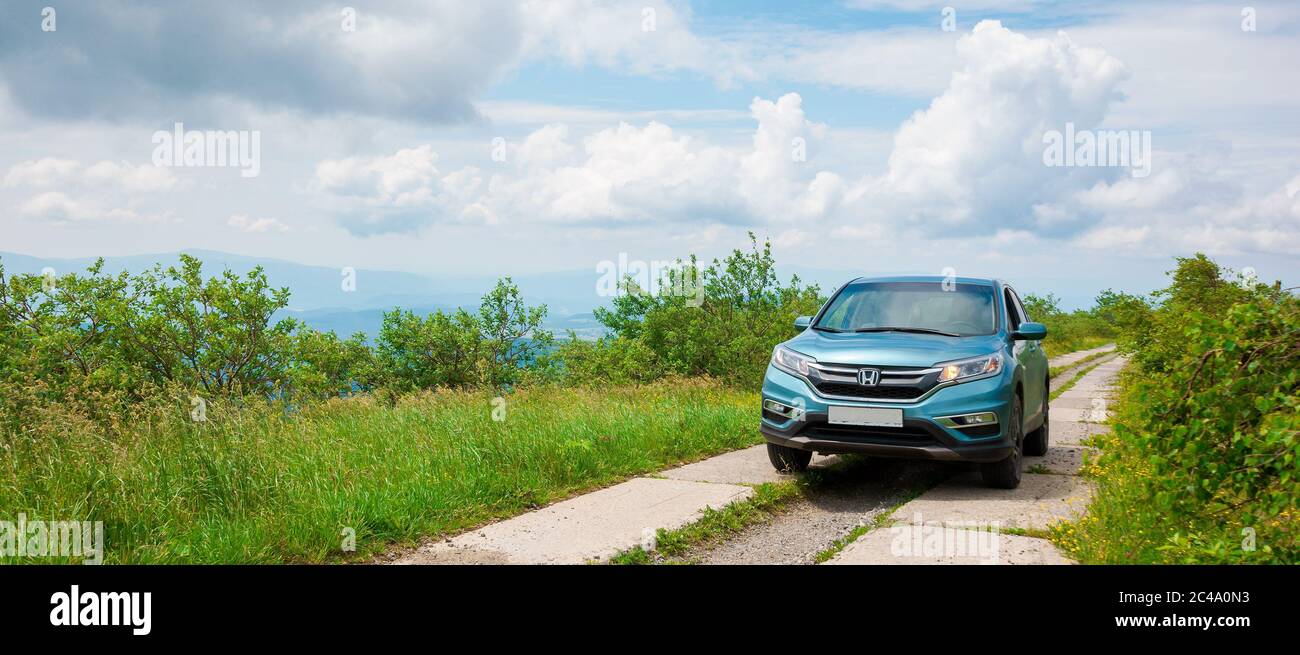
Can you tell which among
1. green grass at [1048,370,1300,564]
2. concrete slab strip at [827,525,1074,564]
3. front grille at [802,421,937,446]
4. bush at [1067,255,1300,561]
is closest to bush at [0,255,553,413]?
front grille at [802,421,937,446]

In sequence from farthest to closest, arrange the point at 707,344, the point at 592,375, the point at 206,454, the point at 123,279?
the point at 592,375 < the point at 123,279 < the point at 707,344 < the point at 206,454

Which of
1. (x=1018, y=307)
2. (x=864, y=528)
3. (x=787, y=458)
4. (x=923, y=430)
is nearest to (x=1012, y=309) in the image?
(x=1018, y=307)

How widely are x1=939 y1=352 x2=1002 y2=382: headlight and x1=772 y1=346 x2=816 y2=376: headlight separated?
105cm

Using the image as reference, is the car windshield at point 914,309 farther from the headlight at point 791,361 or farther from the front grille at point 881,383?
the front grille at point 881,383

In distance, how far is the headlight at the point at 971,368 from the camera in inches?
256

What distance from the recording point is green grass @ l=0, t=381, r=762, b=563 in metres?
4.89

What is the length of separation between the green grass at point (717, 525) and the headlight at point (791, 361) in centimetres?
97

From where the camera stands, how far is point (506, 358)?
90.4 ft

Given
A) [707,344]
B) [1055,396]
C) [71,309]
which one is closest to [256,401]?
[707,344]

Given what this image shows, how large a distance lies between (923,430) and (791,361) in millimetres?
1214
